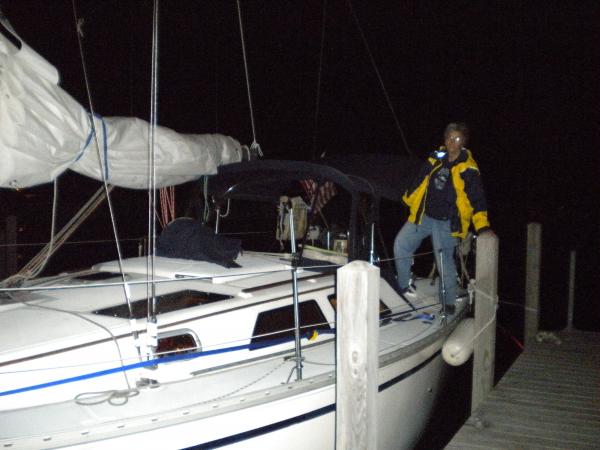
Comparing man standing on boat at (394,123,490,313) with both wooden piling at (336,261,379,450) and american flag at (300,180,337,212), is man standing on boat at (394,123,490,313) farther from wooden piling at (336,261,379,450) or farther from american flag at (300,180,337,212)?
wooden piling at (336,261,379,450)

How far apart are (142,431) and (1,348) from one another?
0.95m

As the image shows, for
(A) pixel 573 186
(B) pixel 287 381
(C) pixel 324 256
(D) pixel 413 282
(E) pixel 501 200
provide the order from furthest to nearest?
(A) pixel 573 186, (E) pixel 501 200, (D) pixel 413 282, (C) pixel 324 256, (B) pixel 287 381

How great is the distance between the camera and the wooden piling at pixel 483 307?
467cm

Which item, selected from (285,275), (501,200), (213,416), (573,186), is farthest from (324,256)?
(573,186)

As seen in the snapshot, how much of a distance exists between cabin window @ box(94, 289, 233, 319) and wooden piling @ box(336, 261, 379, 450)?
128cm

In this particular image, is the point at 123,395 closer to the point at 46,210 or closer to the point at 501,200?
the point at 46,210

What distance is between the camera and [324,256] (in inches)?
204

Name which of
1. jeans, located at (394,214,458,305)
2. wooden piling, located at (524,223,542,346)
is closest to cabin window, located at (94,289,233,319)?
jeans, located at (394,214,458,305)

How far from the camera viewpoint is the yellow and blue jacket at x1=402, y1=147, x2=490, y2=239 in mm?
4996

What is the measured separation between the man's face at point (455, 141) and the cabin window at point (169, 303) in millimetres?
2429

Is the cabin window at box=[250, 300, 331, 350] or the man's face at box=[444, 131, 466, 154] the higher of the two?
the man's face at box=[444, 131, 466, 154]

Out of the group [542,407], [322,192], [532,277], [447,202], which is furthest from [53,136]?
[532,277]

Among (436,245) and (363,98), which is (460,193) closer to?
(436,245)

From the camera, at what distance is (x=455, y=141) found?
503cm
